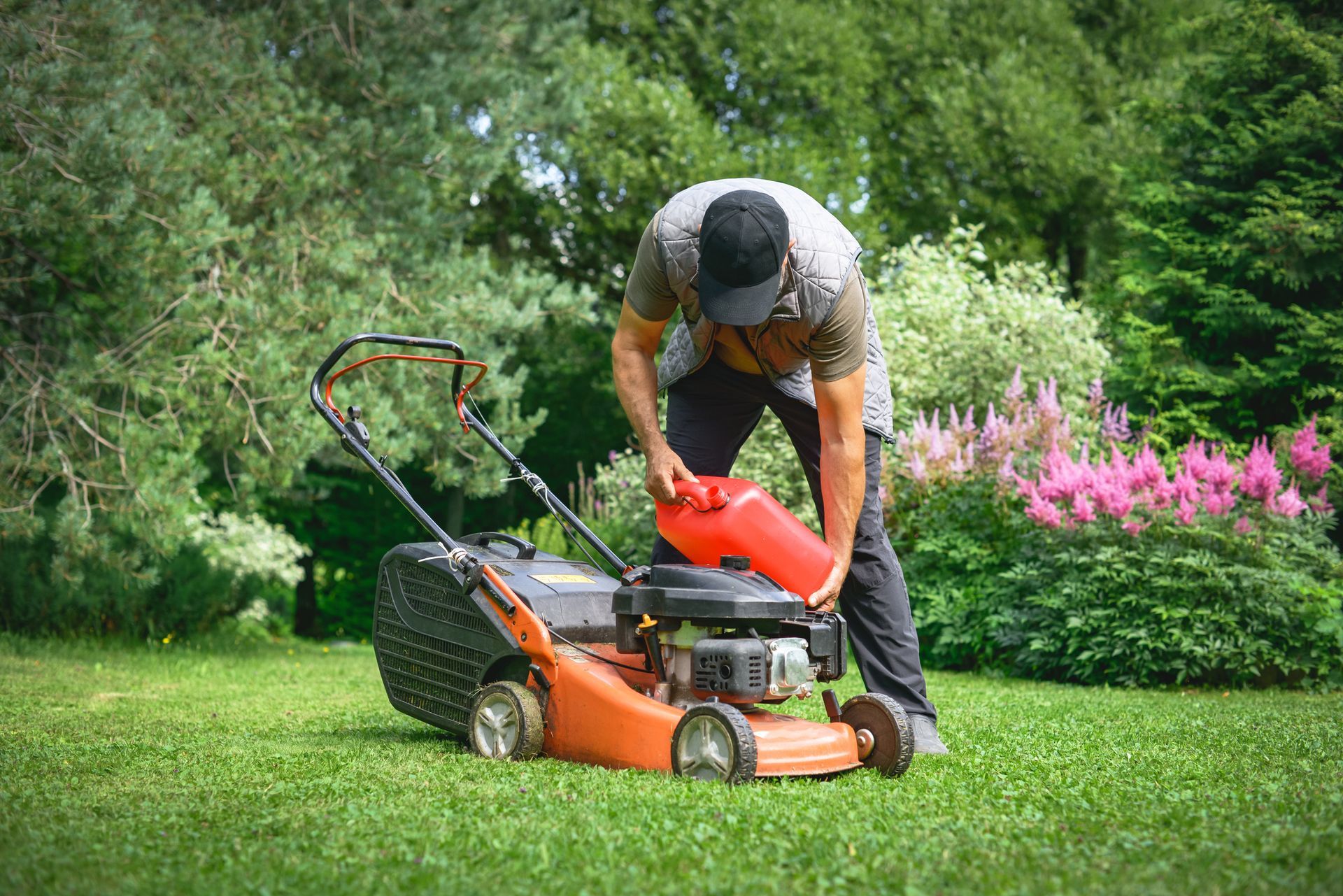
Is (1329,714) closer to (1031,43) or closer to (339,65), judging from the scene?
(339,65)

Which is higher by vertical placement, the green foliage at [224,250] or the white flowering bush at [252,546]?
the green foliage at [224,250]

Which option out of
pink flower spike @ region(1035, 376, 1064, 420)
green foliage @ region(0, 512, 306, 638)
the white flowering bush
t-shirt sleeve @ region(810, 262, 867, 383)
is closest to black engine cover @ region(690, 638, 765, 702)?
t-shirt sleeve @ region(810, 262, 867, 383)

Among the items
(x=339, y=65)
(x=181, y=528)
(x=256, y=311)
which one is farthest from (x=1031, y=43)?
(x=181, y=528)

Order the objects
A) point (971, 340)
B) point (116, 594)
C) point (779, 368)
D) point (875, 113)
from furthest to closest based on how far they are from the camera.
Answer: point (875, 113) < point (971, 340) < point (116, 594) < point (779, 368)

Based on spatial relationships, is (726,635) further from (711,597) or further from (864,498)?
(864,498)

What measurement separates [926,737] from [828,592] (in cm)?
73

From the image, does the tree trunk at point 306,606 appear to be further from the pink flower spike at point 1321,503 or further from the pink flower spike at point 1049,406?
the pink flower spike at point 1321,503

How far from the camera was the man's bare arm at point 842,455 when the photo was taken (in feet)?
11.0

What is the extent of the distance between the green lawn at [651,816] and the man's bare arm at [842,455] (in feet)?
2.20

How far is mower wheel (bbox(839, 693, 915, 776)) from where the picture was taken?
3148mm

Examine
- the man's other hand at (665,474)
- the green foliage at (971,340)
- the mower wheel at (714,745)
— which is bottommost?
the mower wheel at (714,745)

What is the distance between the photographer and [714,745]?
2959mm

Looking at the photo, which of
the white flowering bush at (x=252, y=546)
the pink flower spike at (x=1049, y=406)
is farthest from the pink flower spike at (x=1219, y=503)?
the white flowering bush at (x=252, y=546)

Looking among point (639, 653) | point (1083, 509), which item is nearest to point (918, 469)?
point (1083, 509)
